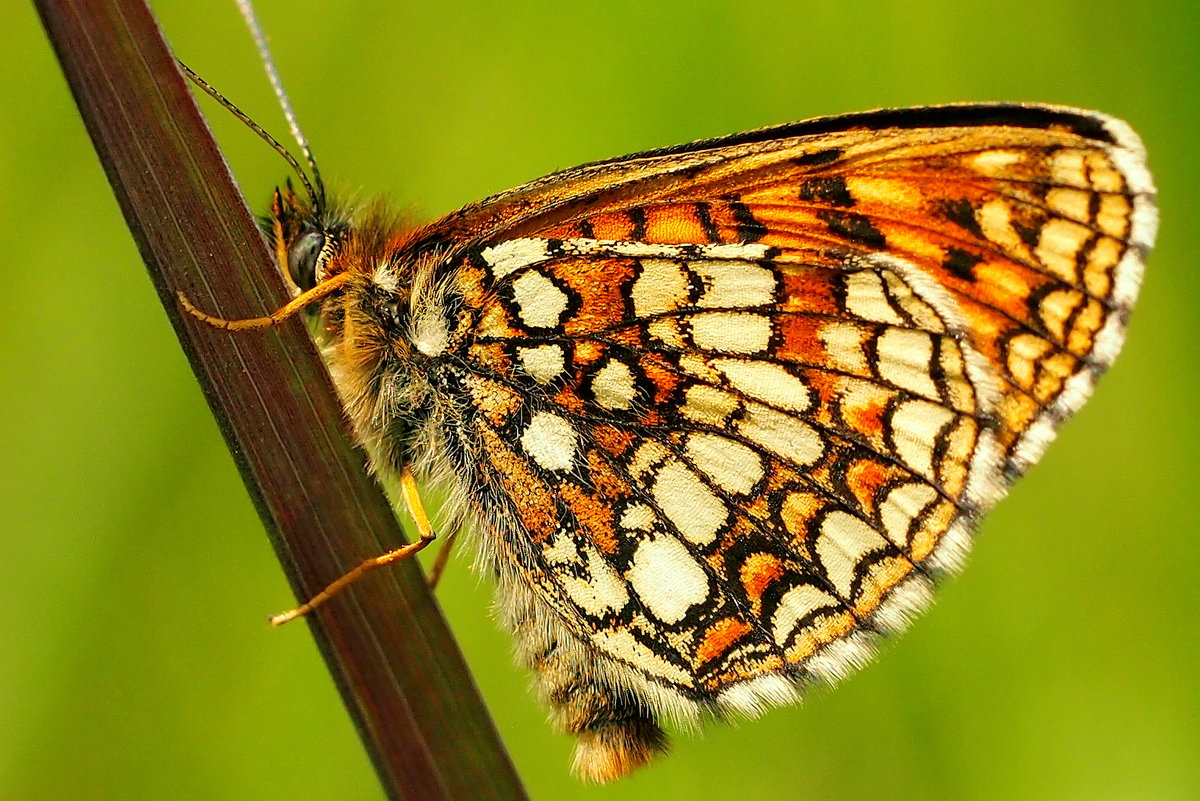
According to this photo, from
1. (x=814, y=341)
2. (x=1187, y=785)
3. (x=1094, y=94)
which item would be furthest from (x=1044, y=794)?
(x=1094, y=94)

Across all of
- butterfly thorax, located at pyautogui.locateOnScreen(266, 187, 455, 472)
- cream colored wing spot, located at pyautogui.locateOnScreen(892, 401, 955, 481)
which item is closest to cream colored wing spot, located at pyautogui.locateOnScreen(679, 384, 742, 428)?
cream colored wing spot, located at pyautogui.locateOnScreen(892, 401, 955, 481)

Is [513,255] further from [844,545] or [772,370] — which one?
[844,545]

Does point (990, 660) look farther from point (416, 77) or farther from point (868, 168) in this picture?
point (416, 77)

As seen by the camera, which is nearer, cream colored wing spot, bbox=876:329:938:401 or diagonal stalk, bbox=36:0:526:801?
diagonal stalk, bbox=36:0:526:801

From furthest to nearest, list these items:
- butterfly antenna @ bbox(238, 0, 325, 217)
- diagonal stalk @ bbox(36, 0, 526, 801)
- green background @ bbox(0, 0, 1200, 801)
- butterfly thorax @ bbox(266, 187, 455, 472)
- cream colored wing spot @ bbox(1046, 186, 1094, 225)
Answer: green background @ bbox(0, 0, 1200, 801), butterfly thorax @ bbox(266, 187, 455, 472), cream colored wing spot @ bbox(1046, 186, 1094, 225), butterfly antenna @ bbox(238, 0, 325, 217), diagonal stalk @ bbox(36, 0, 526, 801)

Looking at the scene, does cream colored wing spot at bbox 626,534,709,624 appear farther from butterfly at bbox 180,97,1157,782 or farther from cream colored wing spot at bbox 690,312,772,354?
cream colored wing spot at bbox 690,312,772,354

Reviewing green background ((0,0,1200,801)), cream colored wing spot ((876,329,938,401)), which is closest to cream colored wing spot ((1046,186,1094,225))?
cream colored wing spot ((876,329,938,401))

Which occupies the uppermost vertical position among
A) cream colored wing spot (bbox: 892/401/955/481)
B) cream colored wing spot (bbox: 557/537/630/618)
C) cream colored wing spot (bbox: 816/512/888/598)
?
cream colored wing spot (bbox: 557/537/630/618)

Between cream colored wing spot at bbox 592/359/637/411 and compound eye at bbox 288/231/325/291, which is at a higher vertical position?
compound eye at bbox 288/231/325/291

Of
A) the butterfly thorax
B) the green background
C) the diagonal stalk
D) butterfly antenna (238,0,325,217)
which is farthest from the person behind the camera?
the green background

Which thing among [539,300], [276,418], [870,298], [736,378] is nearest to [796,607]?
[736,378]
